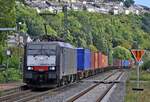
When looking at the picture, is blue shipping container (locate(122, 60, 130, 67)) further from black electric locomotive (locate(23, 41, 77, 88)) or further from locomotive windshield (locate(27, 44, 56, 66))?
locomotive windshield (locate(27, 44, 56, 66))

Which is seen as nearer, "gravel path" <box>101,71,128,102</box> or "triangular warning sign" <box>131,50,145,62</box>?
"gravel path" <box>101,71,128,102</box>

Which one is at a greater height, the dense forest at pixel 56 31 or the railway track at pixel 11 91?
the dense forest at pixel 56 31

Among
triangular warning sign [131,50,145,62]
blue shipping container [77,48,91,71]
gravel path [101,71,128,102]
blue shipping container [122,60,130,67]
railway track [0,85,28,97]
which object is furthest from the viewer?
blue shipping container [122,60,130,67]

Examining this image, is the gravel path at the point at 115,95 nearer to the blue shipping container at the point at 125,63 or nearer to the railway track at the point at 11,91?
the railway track at the point at 11,91

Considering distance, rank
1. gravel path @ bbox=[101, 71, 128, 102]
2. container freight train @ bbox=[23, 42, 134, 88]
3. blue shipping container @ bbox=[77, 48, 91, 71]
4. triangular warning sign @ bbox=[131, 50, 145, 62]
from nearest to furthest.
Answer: gravel path @ bbox=[101, 71, 128, 102] < triangular warning sign @ bbox=[131, 50, 145, 62] < container freight train @ bbox=[23, 42, 134, 88] < blue shipping container @ bbox=[77, 48, 91, 71]

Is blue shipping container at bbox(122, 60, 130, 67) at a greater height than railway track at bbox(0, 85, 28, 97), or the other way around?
blue shipping container at bbox(122, 60, 130, 67)

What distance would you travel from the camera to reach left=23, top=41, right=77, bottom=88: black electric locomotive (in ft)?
135

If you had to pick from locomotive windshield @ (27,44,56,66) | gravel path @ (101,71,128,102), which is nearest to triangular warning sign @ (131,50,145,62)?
gravel path @ (101,71,128,102)

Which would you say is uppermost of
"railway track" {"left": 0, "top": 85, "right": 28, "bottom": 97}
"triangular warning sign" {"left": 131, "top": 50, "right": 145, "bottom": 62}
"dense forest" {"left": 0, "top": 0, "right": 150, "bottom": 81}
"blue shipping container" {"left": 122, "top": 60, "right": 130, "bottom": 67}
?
"dense forest" {"left": 0, "top": 0, "right": 150, "bottom": 81}

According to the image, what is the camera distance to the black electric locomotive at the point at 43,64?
135ft

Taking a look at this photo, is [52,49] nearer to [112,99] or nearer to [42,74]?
[42,74]

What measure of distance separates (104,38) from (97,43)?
728cm

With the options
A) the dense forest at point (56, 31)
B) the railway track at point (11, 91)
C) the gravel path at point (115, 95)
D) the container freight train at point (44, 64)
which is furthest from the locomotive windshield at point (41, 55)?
the dense forest at point (56, 31)

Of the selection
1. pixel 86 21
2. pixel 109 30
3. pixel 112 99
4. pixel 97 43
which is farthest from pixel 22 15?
pixel 112 99
